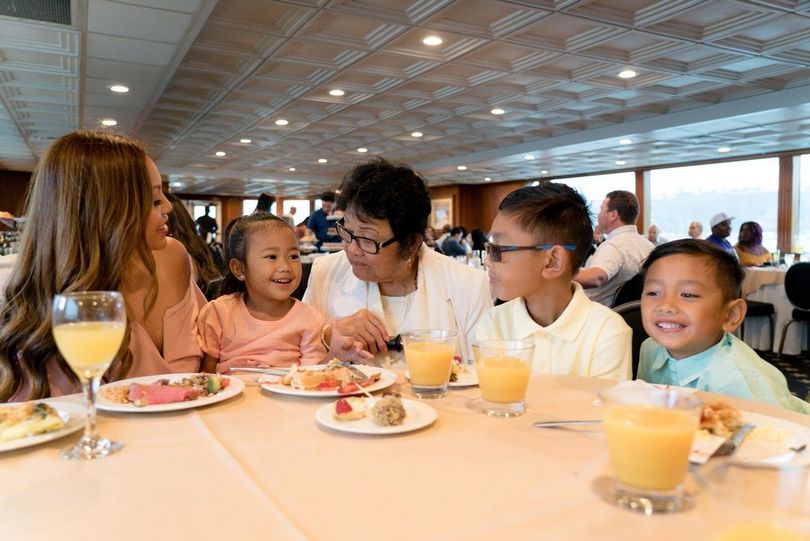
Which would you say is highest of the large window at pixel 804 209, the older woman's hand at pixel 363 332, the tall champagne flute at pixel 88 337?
the large window at pixel 804 209

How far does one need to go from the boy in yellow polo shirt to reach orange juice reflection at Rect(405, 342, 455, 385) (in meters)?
0.53

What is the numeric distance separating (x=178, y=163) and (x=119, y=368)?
568 inches

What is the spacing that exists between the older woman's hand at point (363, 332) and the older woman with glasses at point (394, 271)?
39 mm

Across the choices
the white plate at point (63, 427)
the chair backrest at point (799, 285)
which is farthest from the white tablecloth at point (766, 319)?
the white plate at point (63, 427)

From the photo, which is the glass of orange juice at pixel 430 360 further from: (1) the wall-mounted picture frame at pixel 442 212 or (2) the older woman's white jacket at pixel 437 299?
(1) the wall-mounted picture frame at pixel 442 212

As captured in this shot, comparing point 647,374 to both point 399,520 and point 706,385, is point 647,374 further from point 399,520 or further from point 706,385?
point 399,520

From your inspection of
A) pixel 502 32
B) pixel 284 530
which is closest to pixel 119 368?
pixel 284 530

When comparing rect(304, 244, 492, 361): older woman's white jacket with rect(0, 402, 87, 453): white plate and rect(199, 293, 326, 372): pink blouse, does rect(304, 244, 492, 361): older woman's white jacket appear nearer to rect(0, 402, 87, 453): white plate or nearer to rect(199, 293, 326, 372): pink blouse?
rect(199, 293, 326, 372): pink blouse

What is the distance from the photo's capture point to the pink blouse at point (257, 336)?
1943 millimetres

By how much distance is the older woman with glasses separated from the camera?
6.68 feet

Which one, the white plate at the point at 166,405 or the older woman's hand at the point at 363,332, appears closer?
the white plate at the point at 166,405

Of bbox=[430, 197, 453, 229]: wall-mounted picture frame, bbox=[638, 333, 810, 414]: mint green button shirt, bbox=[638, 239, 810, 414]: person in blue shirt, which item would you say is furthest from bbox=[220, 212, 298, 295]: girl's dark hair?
bbox=[430, 197, 453, 229]: wall-mounted picture frame

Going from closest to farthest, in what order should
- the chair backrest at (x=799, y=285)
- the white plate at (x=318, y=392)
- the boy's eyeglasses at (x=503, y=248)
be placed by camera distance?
the white plate at (x=318, y=392)
the boy's eyeglasses at (x=503, y=248)
the chair backrest at (x=799, y=285)

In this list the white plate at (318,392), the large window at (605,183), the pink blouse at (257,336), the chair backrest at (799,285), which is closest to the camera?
the white plate at (318,392)
